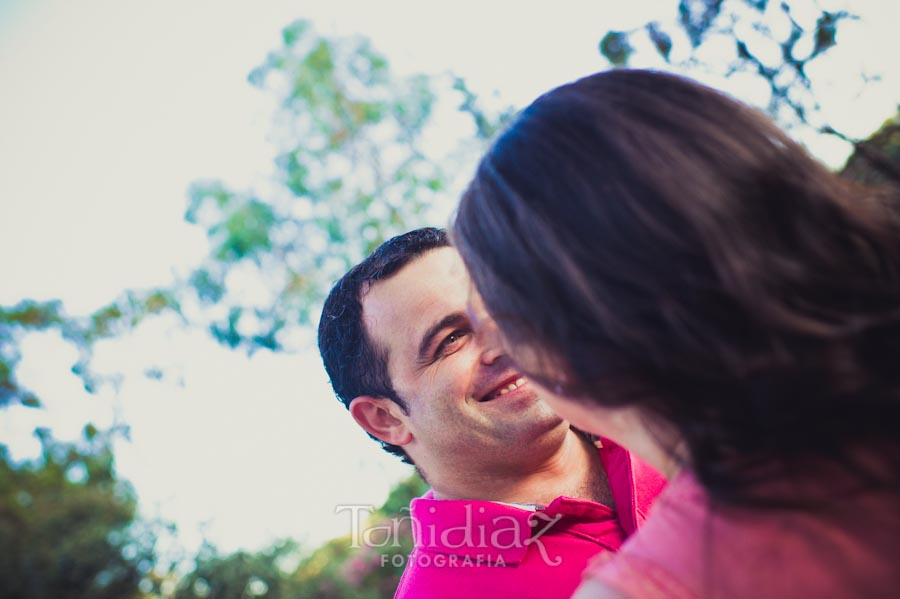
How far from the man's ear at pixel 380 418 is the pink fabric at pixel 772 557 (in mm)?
1894

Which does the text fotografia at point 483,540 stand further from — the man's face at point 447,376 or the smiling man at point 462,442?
the man's face at point 447,376

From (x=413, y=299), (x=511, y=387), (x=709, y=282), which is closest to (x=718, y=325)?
(x=709, y=282)

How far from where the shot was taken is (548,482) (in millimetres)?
2684

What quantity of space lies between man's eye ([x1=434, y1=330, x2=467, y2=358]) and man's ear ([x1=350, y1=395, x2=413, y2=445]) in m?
0.30

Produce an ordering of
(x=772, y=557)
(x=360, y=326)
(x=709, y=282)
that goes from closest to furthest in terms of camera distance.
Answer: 1. (x=772, y=557)
2. (x=709, y=282)
3. (x=360, y=326)

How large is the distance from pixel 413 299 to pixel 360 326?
28cm

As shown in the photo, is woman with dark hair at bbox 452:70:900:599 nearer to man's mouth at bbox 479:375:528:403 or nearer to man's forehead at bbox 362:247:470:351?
man's mouth at bbox 479:375:528:403

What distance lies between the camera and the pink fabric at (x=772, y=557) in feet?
3.22

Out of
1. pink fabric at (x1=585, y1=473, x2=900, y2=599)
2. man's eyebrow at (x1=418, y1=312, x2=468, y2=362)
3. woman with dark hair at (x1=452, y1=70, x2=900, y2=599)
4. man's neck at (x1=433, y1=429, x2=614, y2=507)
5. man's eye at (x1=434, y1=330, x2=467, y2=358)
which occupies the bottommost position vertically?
man's neck at (x1=433, y1=429, x2=614, y2=507)

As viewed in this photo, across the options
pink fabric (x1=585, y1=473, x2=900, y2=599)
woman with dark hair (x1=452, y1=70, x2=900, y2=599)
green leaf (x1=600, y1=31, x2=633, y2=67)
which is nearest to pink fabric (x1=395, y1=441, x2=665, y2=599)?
woman with dark hair (x1=452, y1=70, x2=900, y2=599)

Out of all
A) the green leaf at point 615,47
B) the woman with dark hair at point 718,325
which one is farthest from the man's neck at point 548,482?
the green leaf at point 615,47

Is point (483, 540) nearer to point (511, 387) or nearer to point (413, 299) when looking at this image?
point (511, 387)

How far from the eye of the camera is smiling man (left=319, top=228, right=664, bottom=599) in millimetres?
2348

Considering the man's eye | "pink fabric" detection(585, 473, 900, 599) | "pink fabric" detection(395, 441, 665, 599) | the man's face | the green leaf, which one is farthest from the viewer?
the green leaf
